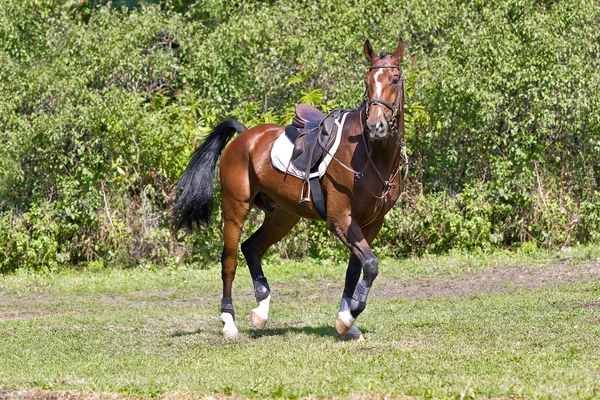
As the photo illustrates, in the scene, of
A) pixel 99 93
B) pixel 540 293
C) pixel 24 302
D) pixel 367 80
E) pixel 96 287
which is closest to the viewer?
pixel 367 80

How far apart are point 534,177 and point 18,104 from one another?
28.3 ft

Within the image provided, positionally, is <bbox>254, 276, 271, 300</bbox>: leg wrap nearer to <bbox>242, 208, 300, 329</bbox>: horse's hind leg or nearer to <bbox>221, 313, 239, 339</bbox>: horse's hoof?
<bbox>242, 208, 300, 329</bbox>: horse's hind leg

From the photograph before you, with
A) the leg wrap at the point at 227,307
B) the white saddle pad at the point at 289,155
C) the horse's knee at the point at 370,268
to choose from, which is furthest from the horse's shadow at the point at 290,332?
the white saddle pad at the point at 289,155

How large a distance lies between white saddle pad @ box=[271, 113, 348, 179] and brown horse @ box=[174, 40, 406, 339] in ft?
0.19

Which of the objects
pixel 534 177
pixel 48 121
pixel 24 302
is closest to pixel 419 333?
pixel 24 302

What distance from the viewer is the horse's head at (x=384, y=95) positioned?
7727mm

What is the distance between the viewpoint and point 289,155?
9.10 meters

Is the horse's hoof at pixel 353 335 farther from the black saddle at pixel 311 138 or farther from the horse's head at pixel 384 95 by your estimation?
the horse's head at pixel 384 95

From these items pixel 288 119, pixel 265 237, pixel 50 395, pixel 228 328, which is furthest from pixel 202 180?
pixel 288 119

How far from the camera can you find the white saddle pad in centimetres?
864

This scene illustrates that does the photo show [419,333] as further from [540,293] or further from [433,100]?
[433,100]

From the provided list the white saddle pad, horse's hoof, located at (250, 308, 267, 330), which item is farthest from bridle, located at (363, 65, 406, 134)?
horse's hoof, located at (250, 308, 267, 330)

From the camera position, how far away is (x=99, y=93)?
16703mm

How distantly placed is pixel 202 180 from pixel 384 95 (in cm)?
316
